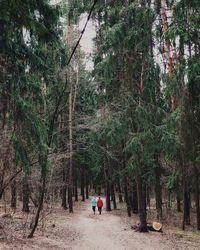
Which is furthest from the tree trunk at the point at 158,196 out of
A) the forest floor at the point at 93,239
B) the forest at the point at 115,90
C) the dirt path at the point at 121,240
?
the dirt path at the point at 121,240

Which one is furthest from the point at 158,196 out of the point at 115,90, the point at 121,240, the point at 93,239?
the point at 115,90

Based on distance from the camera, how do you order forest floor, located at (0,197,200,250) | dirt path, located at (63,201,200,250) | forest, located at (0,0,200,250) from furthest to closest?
1. dirt path, located at (63,201,200,250)
2. forest floor, located at (0,197,200,250)
3. forest, located at (0,0,200,250)

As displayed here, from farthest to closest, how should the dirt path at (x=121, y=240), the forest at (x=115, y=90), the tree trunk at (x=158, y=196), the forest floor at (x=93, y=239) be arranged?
the tree trunk at (x=158, y=196) → the dirt path at (x=121, y=240) → the forest floor at (x=93, y=239) → the forest at (x=115, y=90)

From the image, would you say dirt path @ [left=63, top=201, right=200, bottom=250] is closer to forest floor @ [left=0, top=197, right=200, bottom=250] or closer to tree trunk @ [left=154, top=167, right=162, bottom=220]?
forest floor @ [left=0, top=197, right=200, bottom=250]

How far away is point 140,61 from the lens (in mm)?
16156

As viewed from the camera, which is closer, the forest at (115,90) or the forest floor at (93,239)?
the forest at (115,90)

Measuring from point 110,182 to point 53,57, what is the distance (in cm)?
1507

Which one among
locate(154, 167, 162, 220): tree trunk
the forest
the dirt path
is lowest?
the dirt path

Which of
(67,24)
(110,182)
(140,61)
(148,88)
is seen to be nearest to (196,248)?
(148,88)

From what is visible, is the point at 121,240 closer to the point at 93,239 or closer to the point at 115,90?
the point at 93,239

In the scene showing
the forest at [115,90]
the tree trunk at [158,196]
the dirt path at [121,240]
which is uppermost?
the forest at [115,90]

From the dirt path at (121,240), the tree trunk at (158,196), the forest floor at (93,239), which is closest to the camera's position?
the forest floor at (93,239)

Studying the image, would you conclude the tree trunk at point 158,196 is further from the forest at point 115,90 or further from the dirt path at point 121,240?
the dirt path at point 121,240

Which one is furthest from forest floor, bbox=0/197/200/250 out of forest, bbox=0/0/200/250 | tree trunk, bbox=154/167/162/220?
tree trunk, bbox=154/167/162/220
